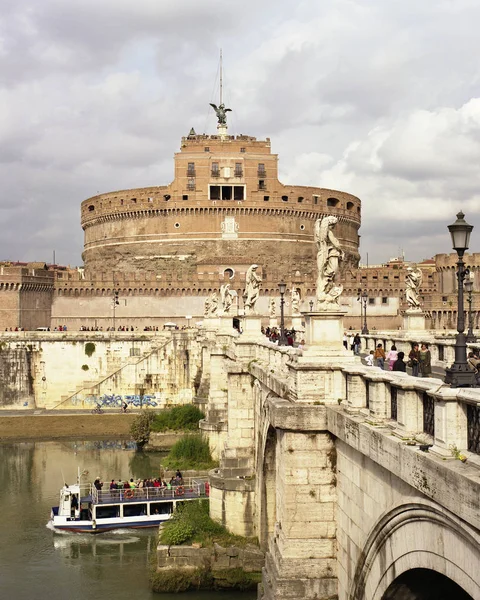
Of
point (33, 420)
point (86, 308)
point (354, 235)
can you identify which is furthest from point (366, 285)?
point (33, 420)

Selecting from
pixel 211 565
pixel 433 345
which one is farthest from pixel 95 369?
pixel 433 345

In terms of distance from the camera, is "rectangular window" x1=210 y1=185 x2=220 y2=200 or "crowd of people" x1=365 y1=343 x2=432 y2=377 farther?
"rectangular window" x1=210 y1=185 x2=220 y2=200

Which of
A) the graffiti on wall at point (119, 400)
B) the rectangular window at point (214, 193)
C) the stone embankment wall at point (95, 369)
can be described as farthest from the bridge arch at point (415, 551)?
the rectangular window at point (214, 193)

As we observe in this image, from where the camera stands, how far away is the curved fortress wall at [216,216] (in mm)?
77188

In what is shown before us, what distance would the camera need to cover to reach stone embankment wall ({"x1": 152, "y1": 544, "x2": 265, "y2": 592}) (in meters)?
18.6

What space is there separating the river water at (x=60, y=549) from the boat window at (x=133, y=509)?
36.0 inches

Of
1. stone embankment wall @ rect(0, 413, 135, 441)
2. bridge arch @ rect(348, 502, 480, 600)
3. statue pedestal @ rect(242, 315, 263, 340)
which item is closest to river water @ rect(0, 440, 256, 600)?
statue pedestal @ rect(242, 315, 263, 340)

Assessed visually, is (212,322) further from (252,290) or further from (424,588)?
(424,588)

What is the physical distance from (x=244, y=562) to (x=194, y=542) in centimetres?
157

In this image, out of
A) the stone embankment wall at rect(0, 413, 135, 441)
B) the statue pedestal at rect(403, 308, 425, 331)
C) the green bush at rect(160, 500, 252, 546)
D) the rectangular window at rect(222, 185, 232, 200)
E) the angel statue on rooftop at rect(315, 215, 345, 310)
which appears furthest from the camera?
the rectangular window at rect(222, 185, 232, 200)

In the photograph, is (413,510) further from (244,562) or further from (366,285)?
(366,285)

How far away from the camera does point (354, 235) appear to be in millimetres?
87000

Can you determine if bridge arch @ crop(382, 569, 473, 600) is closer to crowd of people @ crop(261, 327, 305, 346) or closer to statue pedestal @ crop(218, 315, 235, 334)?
crowd of people @ crop(261, 327, 305, 346)

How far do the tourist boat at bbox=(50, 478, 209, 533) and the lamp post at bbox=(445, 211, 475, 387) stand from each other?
18.0 metres
